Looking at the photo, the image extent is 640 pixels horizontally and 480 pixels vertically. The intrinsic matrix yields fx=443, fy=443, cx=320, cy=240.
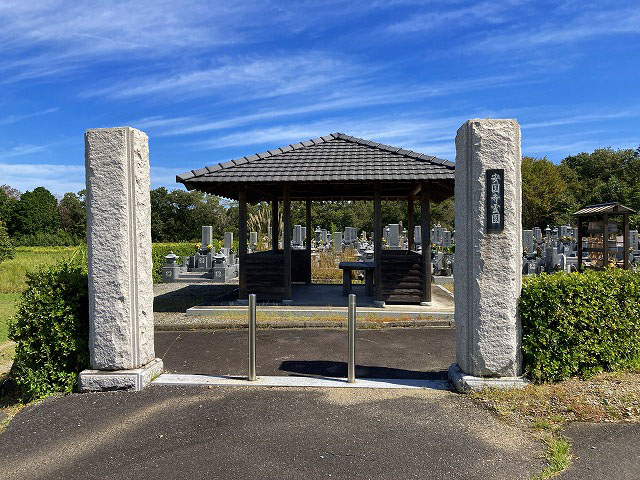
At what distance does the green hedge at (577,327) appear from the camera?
4730 mm

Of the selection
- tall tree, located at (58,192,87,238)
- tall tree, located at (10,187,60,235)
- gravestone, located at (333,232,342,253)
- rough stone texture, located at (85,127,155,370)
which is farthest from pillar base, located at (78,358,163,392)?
tall tree, located at (10,187,60,235)

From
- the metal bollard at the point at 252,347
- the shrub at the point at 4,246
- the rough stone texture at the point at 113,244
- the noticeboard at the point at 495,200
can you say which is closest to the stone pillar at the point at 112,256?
the rough stone texture at the point at 113,244

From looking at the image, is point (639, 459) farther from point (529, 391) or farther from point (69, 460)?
point (69, 460)

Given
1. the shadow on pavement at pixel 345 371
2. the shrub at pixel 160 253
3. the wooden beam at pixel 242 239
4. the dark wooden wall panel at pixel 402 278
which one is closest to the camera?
the shadow on pavement at pixel 345 371

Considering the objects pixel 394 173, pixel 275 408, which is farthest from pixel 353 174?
pixel 275 408

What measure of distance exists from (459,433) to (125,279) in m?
3.83

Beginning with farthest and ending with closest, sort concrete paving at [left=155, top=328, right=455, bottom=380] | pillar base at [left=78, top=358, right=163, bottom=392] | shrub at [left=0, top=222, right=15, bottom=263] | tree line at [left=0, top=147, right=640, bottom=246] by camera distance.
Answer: tree line at [left=0, top=147, right=640, bottom=246] < shrub at [left=0, top=222, right=15, bottom=263] < concrete paving at [left=155, top=328, right=455, bottom=380] < pillar base at [left=78, top=358, right=163, bottom=392]

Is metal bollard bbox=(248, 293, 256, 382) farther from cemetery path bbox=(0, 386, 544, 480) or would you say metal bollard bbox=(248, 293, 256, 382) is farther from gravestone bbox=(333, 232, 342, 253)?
gravestone bbox=(333, 232, 342, 253)

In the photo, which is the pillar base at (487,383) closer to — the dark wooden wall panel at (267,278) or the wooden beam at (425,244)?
the wooden beam at (425,244)

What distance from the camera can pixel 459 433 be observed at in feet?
12.8

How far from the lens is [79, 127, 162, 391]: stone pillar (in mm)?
5008

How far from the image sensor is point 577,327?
188 inches

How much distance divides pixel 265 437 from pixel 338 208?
36372 millimetres

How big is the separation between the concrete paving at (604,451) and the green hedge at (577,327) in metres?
0.85
